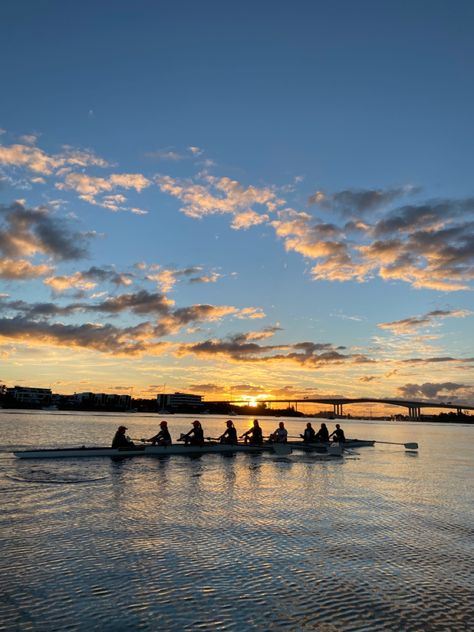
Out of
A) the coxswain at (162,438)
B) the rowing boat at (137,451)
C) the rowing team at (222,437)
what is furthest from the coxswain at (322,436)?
the coxswain at (162,438)

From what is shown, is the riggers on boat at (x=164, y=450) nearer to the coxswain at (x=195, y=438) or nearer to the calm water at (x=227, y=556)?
the coxswain at (x=195, y=438)

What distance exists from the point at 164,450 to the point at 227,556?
27472mm

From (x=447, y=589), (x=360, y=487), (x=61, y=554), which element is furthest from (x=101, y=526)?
(x=360, y=487)

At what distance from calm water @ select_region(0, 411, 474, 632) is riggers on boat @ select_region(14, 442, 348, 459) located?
6.77 meters

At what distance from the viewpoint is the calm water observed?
9555mm

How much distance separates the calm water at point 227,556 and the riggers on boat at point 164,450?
22.2 feet

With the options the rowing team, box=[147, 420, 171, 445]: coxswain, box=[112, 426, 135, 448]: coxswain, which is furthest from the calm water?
box=[147, 420, 171, 445]: coxswain

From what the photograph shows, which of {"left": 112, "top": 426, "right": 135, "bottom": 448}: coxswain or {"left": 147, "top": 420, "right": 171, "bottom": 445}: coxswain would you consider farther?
{"left": 147, "top": 420, "right": 171, "bottom": 445}: coxswain

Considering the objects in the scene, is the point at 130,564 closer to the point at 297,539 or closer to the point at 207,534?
the point at 207,534

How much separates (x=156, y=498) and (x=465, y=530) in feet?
39.4

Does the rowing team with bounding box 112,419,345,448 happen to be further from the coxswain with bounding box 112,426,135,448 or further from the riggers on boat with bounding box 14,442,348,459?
the riggers on boat with bounding box 14,442,348,459

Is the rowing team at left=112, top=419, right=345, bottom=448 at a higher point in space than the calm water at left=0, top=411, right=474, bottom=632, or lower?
higher

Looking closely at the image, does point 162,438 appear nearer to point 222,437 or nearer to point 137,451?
point 137,451

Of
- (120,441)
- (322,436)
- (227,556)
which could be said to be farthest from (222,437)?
(227,556)
